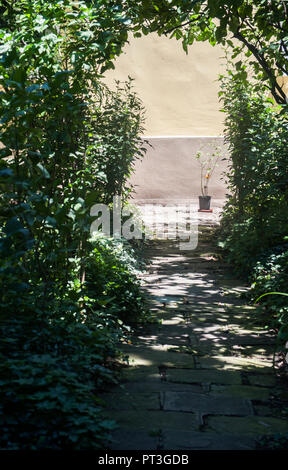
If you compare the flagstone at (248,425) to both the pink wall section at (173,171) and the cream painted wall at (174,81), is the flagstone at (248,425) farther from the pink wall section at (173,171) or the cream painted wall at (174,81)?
the cream painted wall at (174,81)

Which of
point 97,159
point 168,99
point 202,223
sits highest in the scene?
point 168,99

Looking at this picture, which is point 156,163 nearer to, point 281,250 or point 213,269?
point 213,269

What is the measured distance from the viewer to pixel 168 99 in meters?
14.5

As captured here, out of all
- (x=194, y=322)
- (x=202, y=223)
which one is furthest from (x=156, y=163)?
(x=194, y=322)

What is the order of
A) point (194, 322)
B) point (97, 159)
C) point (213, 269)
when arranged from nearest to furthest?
point (194, 322) → point (97, 159) → point (213, 269)

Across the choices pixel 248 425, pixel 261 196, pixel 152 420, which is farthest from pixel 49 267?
pixel 261 196

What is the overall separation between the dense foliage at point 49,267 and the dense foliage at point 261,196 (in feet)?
4.78

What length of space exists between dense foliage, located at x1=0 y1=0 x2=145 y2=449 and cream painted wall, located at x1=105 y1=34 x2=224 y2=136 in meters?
9.22

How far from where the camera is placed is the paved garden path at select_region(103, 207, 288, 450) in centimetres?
289

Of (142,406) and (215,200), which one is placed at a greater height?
(215,200)

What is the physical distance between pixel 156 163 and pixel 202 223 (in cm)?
324

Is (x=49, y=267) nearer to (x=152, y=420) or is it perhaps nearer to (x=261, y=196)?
(x=152, y=420)

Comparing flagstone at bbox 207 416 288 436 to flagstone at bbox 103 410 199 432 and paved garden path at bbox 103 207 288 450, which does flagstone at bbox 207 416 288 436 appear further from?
flagstone at bbox 103 410 199 432

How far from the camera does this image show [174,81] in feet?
47.4
